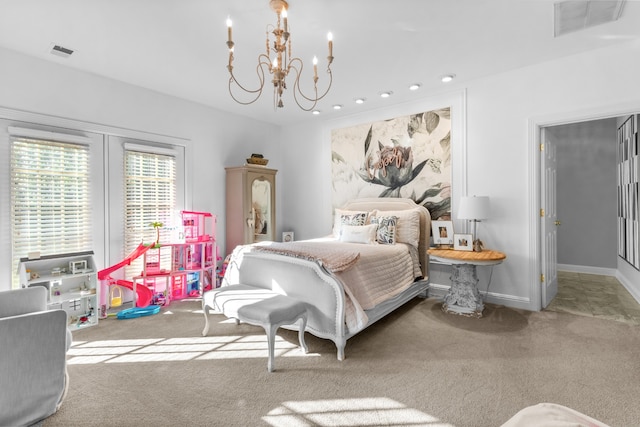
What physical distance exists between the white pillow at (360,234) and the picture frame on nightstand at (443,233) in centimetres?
77

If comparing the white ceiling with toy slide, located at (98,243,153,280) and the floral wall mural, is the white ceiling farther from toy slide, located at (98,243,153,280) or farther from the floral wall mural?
toy slide, located at (98,243,153,280)

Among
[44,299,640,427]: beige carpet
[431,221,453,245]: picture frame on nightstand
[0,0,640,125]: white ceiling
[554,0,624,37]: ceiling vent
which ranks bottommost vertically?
[44,299,640,427]: beige carpet

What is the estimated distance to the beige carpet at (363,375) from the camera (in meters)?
1.89

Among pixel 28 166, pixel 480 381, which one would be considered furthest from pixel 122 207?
pixel 480 381

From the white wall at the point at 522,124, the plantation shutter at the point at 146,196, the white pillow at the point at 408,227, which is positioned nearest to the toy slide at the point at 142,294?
the plantation shutter at the point at 146,196

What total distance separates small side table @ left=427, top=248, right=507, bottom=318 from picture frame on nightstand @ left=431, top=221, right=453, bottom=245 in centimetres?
36

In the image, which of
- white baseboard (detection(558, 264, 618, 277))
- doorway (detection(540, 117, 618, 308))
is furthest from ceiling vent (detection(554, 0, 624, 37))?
white baseboard (detection(558, 264, 618, 277))

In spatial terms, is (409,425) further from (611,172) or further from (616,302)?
(611,172)

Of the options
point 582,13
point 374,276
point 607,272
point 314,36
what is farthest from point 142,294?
point 607,272

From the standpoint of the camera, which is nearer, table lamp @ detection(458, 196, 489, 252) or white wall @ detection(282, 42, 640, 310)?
white wall @ detection(282, 42, 640, 310)

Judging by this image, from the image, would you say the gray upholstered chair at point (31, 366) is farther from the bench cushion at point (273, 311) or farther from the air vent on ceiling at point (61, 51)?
the air vent on ceiling at point (61, 51)

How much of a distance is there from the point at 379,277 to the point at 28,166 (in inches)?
142

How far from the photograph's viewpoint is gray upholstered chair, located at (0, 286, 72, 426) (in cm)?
155

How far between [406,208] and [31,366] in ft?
12.7
